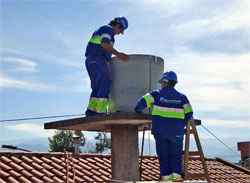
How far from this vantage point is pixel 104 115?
23.2 ft

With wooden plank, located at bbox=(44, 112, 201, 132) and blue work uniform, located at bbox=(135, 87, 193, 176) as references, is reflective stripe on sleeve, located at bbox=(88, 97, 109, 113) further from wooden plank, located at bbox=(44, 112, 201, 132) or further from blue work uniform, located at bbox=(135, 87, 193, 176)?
blue work uniform, located at bbox=(135, 87, 193, 176)

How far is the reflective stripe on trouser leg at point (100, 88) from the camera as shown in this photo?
292 inches

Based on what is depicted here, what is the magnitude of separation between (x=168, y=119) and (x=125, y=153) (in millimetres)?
867

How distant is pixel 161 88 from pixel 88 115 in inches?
47.1

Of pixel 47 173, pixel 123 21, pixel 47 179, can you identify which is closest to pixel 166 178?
pixel 123 21

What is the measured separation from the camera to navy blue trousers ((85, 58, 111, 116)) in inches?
292

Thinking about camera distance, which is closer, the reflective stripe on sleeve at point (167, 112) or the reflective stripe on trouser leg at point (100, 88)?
the reflective stripe on sleeve at point (167, 112)

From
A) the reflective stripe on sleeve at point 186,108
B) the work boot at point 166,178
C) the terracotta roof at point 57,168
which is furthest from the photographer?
the terracotta roof at point 57,168

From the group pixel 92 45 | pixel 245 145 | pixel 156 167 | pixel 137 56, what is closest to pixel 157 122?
pixel 137 56

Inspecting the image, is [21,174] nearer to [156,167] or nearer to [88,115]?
[88,115]

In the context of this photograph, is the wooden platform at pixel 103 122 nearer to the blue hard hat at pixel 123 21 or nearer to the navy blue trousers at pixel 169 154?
the navy blue trousers at pixel 169 154

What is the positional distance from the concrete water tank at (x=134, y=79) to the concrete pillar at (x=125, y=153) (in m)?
0.37

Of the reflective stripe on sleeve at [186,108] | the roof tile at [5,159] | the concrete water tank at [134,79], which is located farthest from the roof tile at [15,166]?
the reflective stripe on sleeve at [186,108]

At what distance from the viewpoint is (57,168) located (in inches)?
419
